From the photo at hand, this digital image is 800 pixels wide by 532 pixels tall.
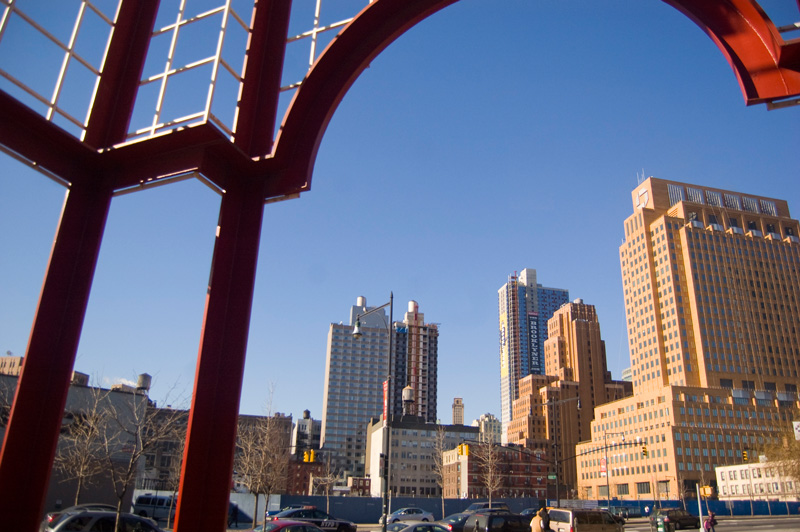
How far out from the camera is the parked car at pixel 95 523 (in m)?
17.5

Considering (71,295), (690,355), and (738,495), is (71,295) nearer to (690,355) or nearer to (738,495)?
(738,495)

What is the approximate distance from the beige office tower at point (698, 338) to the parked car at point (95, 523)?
371ft

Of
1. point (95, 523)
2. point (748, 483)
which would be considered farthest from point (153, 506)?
point (748, 483)

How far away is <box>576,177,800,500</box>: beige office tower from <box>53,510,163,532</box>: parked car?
113 meters

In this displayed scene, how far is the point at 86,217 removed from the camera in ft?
34.4

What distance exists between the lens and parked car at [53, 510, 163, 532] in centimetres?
1745

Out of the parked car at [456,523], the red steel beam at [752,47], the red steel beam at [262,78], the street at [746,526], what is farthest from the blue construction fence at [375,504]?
the red steel beam at [262,78]

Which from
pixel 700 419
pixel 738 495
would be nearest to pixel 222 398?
pixel 738 495

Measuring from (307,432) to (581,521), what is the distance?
17138 centimetres

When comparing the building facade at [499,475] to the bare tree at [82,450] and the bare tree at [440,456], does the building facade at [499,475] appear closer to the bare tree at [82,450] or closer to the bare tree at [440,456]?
the bare tree at [440,456]

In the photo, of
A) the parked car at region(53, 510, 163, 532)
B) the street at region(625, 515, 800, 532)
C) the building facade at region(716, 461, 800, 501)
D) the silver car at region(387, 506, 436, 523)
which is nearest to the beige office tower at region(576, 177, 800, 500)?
the building facade at region(716, 461, 800, 501)

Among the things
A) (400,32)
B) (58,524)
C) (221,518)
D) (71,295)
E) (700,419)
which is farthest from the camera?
(700,419)

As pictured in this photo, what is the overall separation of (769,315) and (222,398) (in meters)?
159

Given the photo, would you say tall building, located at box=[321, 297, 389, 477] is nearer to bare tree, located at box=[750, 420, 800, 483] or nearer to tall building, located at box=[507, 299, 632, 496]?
tall building, located at box=[507, 299, 632, 496]
